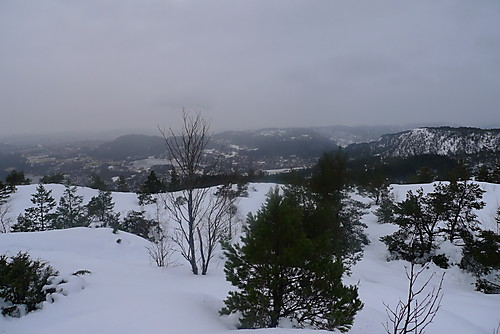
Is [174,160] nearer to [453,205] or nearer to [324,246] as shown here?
[324,246]

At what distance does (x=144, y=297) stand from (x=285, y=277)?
3.76m

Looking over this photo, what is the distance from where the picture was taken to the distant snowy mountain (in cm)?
10238

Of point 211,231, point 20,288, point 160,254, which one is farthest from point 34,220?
point 20,288

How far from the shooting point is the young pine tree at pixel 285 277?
5.65 meters

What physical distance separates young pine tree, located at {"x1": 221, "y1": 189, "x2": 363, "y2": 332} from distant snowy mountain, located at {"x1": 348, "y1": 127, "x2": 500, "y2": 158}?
105 meters

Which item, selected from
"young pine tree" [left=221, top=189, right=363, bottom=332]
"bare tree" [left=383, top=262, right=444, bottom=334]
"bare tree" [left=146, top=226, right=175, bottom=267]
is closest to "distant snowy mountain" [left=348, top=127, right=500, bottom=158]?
"bare tree" [left=383, top=262, right=444, bottom=334]

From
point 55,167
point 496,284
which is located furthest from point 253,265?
point 55,167

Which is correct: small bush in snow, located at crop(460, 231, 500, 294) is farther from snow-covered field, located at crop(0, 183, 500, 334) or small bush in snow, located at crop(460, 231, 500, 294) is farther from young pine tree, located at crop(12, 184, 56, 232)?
young pine tree, located at crop(12, 184, 56, 232)

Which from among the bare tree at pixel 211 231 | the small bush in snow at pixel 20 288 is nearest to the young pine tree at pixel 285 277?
the bare tree at pixel 211 231

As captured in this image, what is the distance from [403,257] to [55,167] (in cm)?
11787

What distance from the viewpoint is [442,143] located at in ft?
378

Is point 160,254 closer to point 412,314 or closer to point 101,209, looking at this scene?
point 412,314

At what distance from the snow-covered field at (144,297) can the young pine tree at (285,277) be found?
25.6 inches

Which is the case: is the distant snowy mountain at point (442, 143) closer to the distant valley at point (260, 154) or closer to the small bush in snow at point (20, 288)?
the distant valley at point (260, 154)
